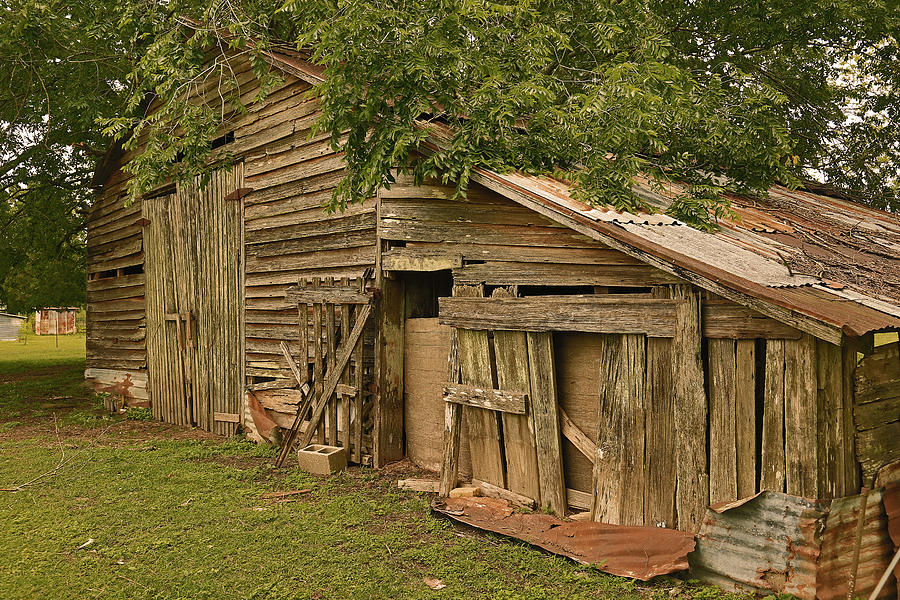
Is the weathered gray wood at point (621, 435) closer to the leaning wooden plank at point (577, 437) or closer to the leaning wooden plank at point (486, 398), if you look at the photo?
the leaning wooden plank at point (577, 437)

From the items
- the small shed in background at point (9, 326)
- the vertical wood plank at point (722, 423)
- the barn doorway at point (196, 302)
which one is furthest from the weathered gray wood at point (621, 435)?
the small shed in background at point (9, 326)

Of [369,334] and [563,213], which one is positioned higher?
[563,213]

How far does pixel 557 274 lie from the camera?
6.48 m

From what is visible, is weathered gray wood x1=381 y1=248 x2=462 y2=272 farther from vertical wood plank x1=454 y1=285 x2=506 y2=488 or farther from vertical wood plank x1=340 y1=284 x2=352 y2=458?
vertical wood plank x1=340 y1=284 x2=352 y2=458

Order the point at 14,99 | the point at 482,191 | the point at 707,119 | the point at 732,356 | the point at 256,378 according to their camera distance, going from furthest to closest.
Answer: the point at 14,99, the point at 256,378, the point at 707,119, the point at 482,191, the point at 732,356

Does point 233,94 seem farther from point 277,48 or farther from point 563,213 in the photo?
point 563,213

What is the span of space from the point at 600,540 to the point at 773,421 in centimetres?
165

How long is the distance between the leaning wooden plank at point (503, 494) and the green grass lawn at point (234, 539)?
60 cm

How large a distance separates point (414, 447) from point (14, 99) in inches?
397

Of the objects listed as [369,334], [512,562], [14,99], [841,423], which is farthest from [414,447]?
[14,99]

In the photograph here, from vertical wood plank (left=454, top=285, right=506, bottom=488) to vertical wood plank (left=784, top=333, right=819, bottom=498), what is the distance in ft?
9.11

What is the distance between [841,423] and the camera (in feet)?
15.4

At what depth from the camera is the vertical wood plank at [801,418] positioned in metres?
4.64

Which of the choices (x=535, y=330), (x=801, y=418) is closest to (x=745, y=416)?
(x=801, y=418)
